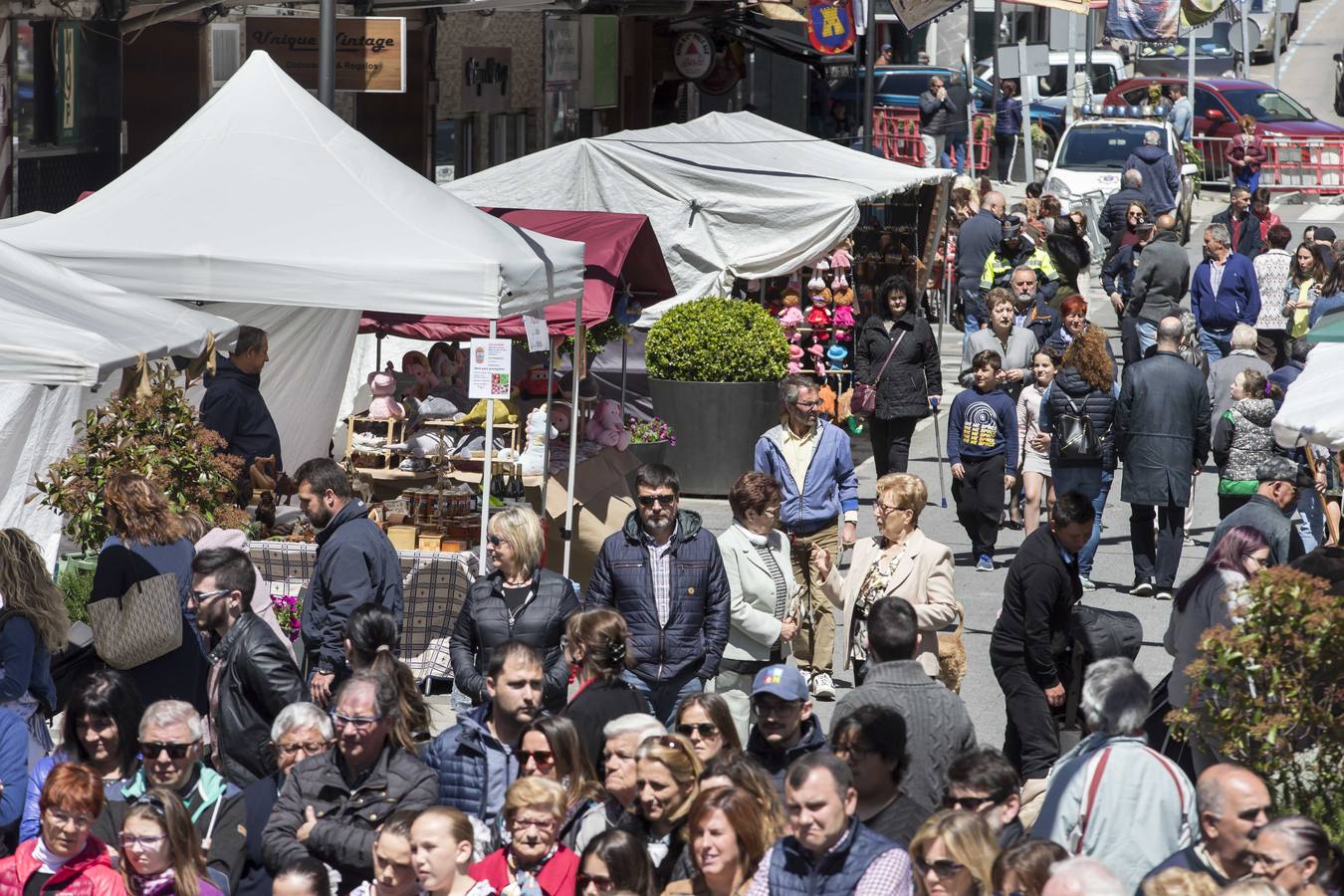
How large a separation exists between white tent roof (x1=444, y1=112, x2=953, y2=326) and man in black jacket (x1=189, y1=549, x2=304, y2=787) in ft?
26.0

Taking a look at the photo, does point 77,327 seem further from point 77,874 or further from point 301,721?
point 77,874

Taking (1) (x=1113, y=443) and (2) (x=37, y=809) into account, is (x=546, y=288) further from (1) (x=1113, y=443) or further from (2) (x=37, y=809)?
(2) (x=37, y=809)

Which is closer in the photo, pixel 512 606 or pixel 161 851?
pixel 161 851

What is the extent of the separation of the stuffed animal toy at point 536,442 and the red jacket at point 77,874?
20.1ft

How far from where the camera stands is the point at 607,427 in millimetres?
12961

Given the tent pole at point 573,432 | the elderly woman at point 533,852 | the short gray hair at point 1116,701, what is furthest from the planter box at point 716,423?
the elderly woman at point 533,852

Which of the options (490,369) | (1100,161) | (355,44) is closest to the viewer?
(490,369)

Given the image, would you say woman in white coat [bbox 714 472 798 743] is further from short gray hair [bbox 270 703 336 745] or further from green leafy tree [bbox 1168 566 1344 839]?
green leafy tree [bbox 1168 566 1344 839]

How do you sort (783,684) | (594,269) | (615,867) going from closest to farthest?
1. (615,867)
2. (783,684)
3. (594,269)

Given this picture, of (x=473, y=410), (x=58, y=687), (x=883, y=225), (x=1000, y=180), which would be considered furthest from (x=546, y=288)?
(x=1000, y=180)

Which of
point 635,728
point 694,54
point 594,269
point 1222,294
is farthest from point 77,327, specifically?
point 694,54

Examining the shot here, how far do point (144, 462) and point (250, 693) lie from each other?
199 cm

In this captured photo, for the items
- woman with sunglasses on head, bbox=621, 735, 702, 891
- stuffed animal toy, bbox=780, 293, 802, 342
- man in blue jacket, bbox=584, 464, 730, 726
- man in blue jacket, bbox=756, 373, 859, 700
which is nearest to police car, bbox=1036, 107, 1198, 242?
stuffed animal toy, bbox=780, 293, 802, 342

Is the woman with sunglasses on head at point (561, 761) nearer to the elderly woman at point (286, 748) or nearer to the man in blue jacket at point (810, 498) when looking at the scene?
the elderly woman at point (286, 748)
